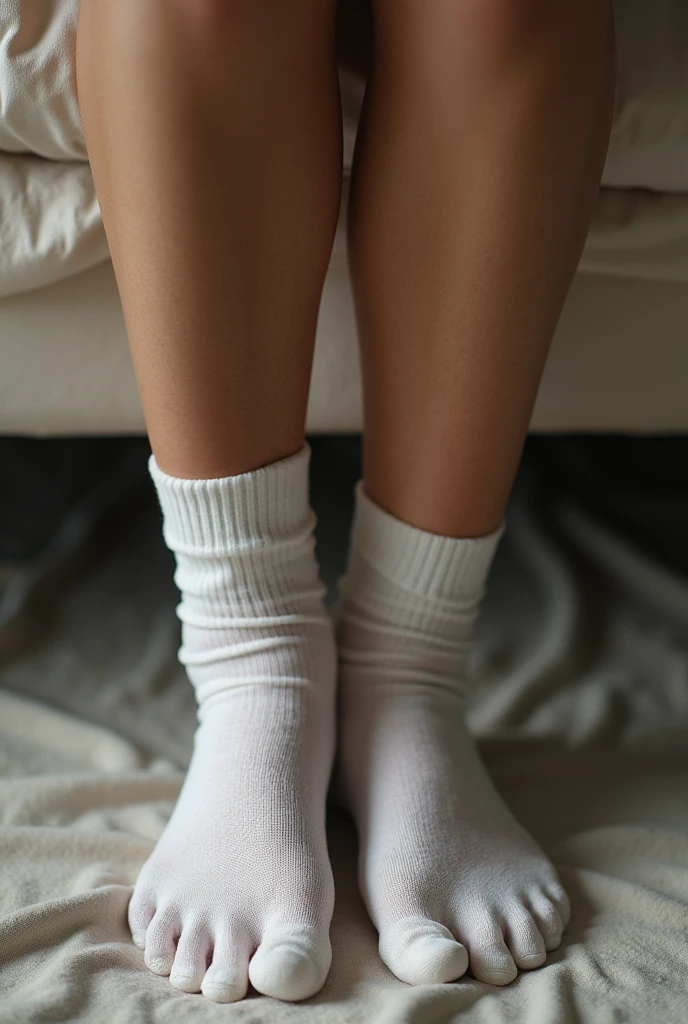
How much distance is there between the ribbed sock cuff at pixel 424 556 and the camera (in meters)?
0.56

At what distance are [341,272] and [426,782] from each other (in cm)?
33

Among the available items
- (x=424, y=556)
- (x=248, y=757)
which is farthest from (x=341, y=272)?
(x=248, y=757)

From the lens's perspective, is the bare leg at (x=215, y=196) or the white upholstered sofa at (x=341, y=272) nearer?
the bare leg at (x=215, y=196)

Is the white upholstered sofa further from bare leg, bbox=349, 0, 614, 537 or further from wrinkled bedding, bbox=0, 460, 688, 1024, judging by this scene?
wrinkled bedding, bbox=0, 460, 688, 1024

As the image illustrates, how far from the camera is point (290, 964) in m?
0.42

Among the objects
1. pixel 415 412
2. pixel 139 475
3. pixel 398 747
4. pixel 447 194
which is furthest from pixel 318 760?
pixel 139 475

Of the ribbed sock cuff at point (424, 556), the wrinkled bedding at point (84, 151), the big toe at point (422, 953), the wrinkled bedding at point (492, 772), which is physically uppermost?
the wrinkled bedding at point (84, 151)

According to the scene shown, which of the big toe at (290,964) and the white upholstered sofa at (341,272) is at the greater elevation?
the white upholstered sofa at (341,272)

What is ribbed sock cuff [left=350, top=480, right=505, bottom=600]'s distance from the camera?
558mm

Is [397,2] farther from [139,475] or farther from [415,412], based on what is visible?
[139,475]

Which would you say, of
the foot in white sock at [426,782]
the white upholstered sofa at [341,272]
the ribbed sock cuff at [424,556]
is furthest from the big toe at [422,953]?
the white upholstered sofa at [341,272]

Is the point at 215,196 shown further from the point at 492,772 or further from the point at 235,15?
the point at 492,772

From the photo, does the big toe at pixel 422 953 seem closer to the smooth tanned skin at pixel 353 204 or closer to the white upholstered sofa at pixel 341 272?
the smooth tanned skin at pixel 353 204

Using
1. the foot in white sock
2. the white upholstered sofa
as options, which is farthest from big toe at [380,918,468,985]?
the white upholstered sofa
